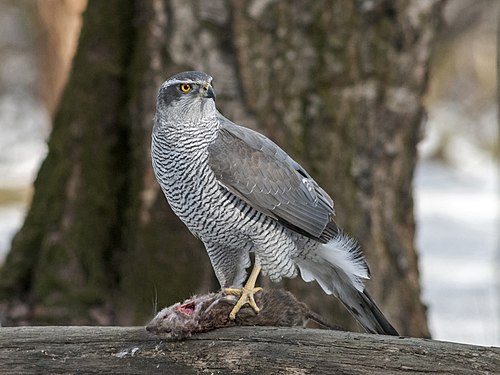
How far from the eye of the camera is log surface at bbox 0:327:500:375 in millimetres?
2744

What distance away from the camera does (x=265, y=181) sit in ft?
11.1

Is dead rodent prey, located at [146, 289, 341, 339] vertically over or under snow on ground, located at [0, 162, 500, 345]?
under

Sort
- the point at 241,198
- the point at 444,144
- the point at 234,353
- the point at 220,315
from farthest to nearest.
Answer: the point at 444,144 < the point at 241,198 < the point at 220,315 < the point at 234,353

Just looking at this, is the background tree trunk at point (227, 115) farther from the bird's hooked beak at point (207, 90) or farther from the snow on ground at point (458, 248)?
the snow on ground at point (458, 248)

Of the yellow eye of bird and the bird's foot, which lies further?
the yellow eye of bird

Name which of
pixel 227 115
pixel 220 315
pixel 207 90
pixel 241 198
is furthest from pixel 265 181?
pixel 227 115

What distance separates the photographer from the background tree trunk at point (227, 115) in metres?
5.07

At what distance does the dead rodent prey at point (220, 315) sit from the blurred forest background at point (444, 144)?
442cm

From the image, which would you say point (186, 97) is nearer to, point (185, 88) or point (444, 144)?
point (185, 88)

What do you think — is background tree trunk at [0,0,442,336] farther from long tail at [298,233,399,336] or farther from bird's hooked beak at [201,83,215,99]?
bird's hooked beak at [201,83,215,99]

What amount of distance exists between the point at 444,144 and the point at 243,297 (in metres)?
19.7

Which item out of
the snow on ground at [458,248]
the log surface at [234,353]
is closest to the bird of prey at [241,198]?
the log surface at [234,353]

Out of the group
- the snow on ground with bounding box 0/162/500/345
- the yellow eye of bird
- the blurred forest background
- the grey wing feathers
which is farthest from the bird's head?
the blurred forest background

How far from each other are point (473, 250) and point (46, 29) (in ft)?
23.4
